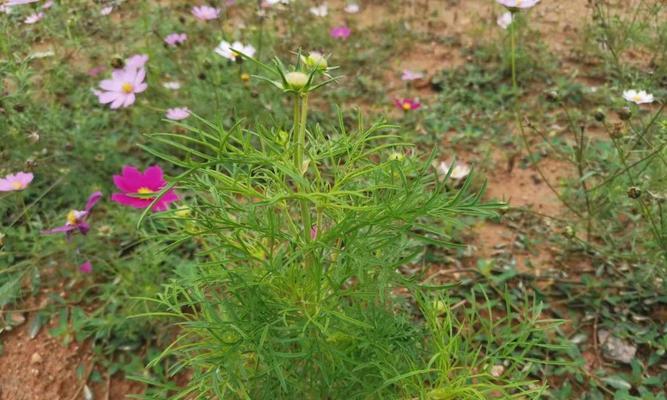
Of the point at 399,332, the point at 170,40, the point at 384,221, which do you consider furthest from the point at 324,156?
the point at 170,40

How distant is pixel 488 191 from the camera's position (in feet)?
6.61

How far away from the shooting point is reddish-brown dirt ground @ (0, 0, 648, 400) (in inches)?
58.1

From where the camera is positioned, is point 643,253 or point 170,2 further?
point 170,2

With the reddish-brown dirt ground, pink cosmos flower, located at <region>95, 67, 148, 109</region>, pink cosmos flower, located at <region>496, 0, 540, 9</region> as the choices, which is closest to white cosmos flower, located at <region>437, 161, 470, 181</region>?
the reddish-brown dirt ground

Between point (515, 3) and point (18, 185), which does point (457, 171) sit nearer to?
point (515, 3)

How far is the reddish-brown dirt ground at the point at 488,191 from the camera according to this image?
1.47m

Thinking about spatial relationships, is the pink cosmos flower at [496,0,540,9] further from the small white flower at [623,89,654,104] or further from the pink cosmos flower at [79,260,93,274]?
the pink cosmos flower at [79,260,93,274]

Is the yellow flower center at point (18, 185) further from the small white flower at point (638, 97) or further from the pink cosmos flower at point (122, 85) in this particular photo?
the small white flower at point (638, 97)

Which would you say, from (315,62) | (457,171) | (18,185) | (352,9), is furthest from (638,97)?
(18,185)

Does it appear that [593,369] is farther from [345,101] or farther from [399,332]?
[345,101]

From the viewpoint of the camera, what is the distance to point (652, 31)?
265 cm

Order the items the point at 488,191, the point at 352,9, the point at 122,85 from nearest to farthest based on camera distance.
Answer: the point at 122,85 → the point at 488,191 → the point at 352,9

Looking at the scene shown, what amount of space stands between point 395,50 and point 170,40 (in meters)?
1.18

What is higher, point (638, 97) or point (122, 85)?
point (638, 97)
